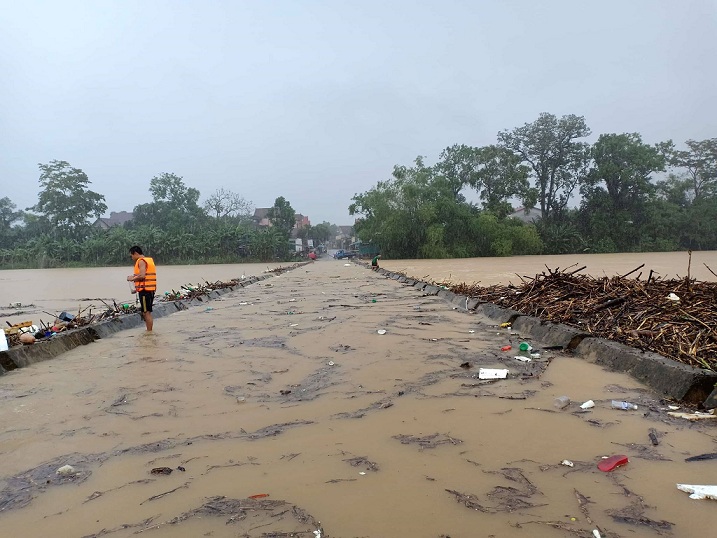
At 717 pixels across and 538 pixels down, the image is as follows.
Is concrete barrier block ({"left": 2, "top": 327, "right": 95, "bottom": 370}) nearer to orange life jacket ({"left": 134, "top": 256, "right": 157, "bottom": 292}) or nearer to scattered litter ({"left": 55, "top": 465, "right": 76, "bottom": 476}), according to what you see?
orange life jacket ({"left": 134, "top": 256, "right": 157, "bottom": 292})

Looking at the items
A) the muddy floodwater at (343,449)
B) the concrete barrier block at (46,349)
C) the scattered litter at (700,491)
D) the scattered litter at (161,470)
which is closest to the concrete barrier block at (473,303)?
the muddy floodwater at (343,449)

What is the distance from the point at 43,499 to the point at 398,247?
140 ft

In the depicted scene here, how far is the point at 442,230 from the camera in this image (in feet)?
139

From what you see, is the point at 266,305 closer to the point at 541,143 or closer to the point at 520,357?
the point at 520,357

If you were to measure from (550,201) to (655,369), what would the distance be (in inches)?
1975

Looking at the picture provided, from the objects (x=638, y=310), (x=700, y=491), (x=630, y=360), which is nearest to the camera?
(x=700, y=491)

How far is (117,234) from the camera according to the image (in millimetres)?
48844

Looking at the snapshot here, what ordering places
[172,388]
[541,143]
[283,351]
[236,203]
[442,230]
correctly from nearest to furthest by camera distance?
[172,388] → [283,351] → [442,230] → [541,143] → [236,203]

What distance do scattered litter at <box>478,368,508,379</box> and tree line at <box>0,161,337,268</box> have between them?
157 feet

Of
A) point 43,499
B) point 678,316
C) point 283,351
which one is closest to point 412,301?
point 283,351

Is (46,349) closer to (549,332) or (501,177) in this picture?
(549,332)

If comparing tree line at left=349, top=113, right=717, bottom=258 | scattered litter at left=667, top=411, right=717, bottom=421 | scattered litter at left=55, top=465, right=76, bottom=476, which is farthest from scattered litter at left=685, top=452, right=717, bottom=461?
tree line at left=349, top=113, right=717, bottom=258

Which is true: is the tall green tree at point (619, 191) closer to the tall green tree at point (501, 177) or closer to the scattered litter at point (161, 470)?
the tall green tree at point (501, 177)

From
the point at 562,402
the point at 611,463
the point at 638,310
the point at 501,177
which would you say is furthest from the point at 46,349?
the point at 501,177
